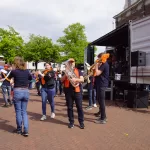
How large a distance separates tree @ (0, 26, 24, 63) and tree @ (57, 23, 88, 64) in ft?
39.6

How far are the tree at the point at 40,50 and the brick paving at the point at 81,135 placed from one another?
135 feet

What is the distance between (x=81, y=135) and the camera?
18.8 ft

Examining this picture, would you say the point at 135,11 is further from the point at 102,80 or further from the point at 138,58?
the point at 102,80

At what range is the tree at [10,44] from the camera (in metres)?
34.7

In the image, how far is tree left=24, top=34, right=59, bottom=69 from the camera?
159ft

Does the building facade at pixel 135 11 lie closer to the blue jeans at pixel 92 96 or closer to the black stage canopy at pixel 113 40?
the black stage canopy at pixel 113 40

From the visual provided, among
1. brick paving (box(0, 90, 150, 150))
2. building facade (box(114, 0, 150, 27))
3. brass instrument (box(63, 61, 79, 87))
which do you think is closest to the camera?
brick paving (box(0, 90, 150, 150))

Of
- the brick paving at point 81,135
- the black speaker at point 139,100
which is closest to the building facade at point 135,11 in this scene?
the black speaker at point 139,100

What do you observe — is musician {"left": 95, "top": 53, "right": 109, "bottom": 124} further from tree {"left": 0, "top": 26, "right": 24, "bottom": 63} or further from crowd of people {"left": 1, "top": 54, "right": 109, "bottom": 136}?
tree {"left": 0, "top": 26, "right": 24, "bottom": 63}

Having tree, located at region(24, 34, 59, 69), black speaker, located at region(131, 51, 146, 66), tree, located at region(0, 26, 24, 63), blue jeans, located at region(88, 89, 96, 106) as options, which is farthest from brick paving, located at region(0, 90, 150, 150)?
tree, located at region(24, 34, 59, 69)

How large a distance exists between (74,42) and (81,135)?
140 ft

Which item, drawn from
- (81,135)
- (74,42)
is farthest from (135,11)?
(81,135)

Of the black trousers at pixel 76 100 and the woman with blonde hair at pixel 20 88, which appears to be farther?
the black trousers at pixel 76 100

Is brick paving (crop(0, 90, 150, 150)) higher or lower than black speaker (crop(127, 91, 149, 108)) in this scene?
lower
